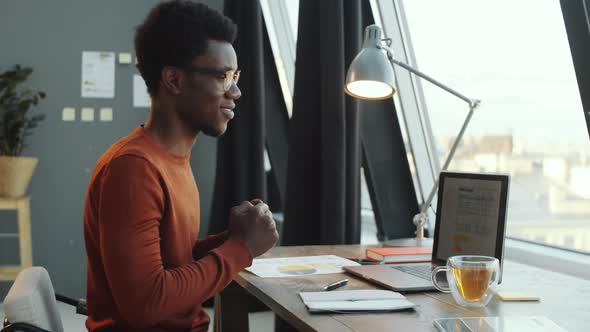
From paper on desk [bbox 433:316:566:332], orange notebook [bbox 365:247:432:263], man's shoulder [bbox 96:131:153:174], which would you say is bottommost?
orange notebook [bbox 365:247:432:263]

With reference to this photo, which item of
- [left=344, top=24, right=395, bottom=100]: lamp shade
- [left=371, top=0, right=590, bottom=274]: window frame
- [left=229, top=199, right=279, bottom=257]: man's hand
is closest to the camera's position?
[left=229, top=199, right=279, bottom=257]: man's hand

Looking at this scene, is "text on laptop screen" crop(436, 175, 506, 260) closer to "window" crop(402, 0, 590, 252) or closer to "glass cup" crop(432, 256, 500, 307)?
"glass cup" crop(432, 256, 500, 307)

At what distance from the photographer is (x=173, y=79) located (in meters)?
1.55

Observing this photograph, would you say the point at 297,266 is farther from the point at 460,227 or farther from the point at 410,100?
the point at 410,100

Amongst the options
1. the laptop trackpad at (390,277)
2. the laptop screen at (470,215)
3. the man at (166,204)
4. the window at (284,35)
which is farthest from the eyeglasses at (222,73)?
the window at (284,35)

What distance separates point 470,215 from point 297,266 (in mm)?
498

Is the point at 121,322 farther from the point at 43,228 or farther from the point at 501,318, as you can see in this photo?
the point at 43,228

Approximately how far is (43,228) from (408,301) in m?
3.96

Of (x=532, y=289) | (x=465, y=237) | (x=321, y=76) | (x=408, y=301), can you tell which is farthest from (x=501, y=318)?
(x=321, y=76)

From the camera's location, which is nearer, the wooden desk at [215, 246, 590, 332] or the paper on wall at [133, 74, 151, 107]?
the wooden desk at [215, 246, 590, 332]

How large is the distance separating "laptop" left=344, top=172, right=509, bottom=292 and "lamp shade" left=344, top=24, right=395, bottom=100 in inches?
13.5

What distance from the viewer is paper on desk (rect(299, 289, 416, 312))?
55.7 inches

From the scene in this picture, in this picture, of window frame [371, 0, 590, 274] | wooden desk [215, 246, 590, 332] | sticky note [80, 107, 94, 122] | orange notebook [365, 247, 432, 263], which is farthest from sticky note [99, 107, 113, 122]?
orange notebook [365, 247, 432, 263]

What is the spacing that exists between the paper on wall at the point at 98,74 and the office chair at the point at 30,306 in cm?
343
